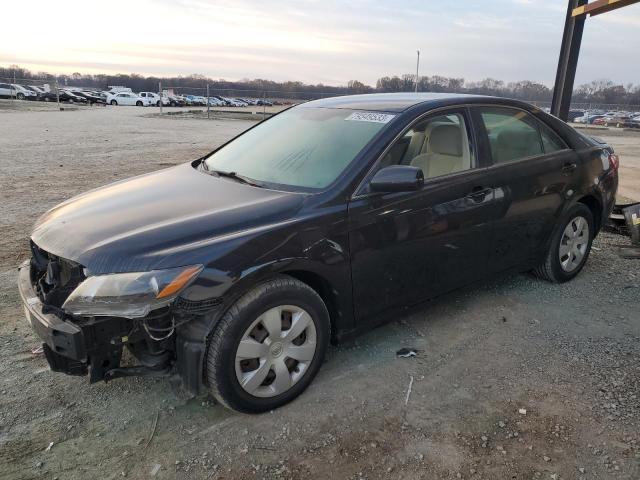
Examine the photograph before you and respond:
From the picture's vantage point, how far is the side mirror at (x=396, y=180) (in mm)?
2986

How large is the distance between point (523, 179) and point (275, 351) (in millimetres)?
2415

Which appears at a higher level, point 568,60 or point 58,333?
point 568,60

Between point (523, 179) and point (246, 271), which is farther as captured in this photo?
point (523, 179)

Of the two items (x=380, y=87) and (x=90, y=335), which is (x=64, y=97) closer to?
(x=380, y=87)

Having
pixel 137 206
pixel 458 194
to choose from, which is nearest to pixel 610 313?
pixel 458 194

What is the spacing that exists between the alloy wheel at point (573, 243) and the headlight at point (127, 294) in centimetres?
353

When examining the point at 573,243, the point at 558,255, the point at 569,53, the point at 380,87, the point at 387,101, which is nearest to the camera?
the point at 387,101

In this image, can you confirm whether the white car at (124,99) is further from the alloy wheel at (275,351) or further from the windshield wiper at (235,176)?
the alloy wheel at (275,351)

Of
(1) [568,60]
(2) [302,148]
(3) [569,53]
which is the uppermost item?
(3) [569,53]

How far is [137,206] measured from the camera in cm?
304

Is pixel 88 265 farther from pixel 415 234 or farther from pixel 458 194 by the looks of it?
pixel 458 194

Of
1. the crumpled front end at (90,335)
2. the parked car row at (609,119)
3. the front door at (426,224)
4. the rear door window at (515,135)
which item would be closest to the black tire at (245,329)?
the crumpled front end at (90,335)

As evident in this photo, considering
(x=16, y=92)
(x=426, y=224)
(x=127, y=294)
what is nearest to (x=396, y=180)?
(x=426, y=224)

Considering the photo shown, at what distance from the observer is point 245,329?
8.63 feet
